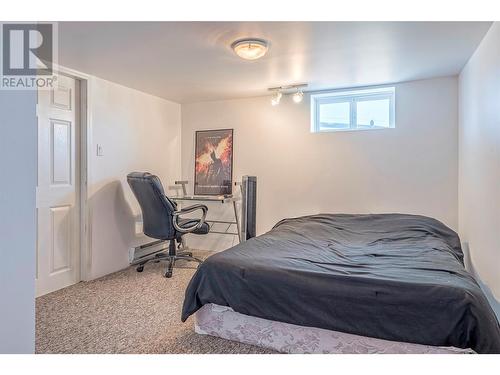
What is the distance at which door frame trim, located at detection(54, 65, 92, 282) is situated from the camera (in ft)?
10.6

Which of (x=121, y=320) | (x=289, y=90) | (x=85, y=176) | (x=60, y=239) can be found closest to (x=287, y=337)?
(x=121, y=320)

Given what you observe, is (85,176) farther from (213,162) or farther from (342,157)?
(342,157)

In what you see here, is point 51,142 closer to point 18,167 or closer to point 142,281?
point 142,281

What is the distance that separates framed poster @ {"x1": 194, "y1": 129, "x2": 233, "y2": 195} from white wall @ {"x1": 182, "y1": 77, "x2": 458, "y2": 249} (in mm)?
94

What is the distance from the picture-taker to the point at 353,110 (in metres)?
3.87

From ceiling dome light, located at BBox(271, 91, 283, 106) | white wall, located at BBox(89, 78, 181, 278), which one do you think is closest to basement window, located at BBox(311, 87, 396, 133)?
ceiling dome light, located at BBox(271, 91, 283, 106)

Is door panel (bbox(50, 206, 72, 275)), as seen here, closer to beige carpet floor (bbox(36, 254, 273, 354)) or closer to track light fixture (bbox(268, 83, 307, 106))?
beige carpet floor (bbox(36, 254, 273, 354))

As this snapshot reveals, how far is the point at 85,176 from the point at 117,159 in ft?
1.43

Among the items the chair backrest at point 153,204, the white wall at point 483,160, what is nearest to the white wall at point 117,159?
the chair backrest at point 153,204

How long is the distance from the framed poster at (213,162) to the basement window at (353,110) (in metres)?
1.15

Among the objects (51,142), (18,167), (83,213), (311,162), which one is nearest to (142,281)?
(83,213)

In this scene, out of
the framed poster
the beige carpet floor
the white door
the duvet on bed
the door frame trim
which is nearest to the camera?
the duvet on bed

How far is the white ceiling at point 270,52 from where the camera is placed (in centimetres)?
219

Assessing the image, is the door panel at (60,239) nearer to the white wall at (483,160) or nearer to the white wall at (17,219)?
the white wall at (17,219)
